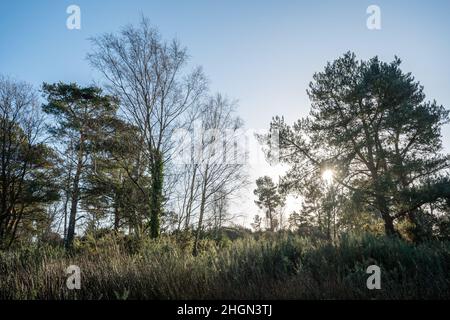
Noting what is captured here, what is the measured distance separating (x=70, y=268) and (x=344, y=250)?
518cm

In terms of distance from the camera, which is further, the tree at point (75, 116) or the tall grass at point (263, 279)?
the tree at point (75, 116)

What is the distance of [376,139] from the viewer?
42.2ft

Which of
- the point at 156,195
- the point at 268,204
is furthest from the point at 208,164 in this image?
the point at 268,204

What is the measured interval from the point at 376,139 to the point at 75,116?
18930 millimetres

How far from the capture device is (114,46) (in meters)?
10.2

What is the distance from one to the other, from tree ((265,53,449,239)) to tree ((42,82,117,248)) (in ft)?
39.4

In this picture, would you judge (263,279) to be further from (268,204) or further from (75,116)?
(268,204)

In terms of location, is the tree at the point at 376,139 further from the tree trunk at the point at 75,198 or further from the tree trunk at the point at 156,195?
the tree trunk at the point at 75,198

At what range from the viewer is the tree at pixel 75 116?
1593 cm

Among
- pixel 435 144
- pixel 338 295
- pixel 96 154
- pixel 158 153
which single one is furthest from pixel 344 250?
pixel 96 154

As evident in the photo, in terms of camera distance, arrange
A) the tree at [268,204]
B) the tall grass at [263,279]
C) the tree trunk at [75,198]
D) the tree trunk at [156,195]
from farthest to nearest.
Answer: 1. the tree at [268,204]
2. the tree trunk at [75,198]
3. the tree trunk at [156,195]
4. the tall grass at [263,279]

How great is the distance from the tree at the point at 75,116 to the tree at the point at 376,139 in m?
12.0

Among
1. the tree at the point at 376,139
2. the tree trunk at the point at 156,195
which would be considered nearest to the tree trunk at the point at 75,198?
the tree trunk at the point at 156,195
